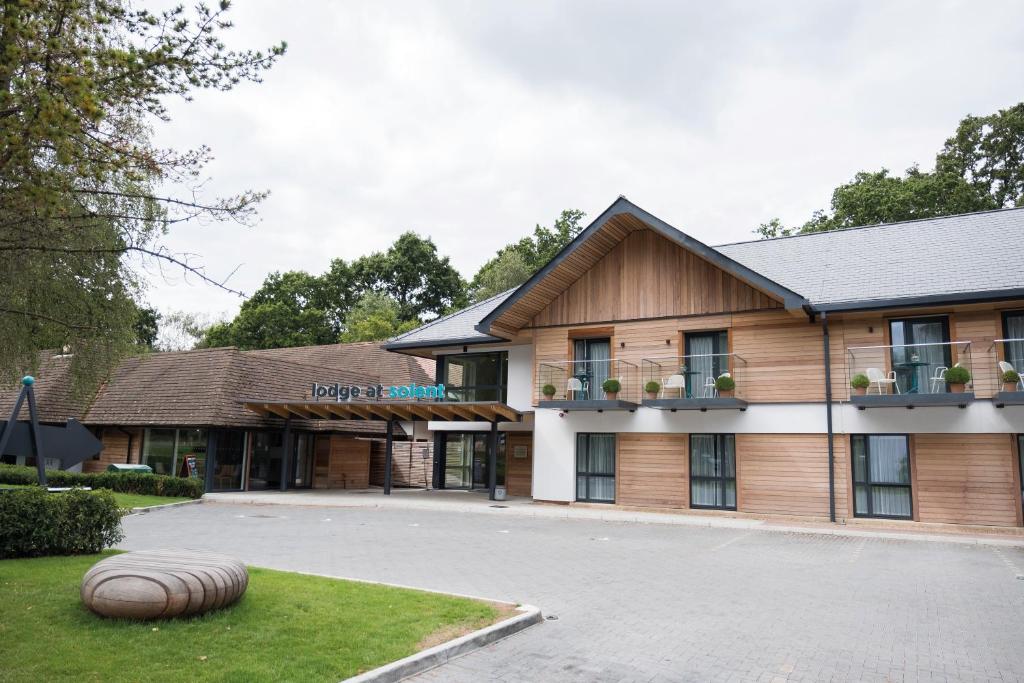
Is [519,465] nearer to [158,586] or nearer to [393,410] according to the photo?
[393,410]

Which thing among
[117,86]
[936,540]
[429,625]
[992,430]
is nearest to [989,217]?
[992,430]

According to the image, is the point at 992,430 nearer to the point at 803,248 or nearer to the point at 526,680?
the point at 803,248

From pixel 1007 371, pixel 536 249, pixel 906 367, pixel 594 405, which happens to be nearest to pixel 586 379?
pixel 594 405

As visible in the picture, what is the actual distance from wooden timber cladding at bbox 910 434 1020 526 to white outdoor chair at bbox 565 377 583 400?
824cm

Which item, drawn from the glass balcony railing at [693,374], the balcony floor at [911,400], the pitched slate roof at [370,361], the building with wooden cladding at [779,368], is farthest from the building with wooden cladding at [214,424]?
the balcony floor at [911,400]

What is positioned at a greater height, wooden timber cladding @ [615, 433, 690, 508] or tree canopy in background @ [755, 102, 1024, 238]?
tree canopy in background @ [755, 102, 1024, 238]

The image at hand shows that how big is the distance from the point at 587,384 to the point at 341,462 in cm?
1154

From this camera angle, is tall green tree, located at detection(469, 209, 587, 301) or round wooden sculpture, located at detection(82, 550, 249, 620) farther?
tall green tree, located at detection(469, 209, 587, 301)

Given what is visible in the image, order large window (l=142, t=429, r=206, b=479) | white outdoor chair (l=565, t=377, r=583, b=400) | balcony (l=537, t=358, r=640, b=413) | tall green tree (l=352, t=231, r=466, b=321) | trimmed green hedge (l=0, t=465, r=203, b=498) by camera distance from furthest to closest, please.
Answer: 1. tall green tree (l=352, t=231, r=466, b=321)
2. large window (l=142, t=429, r=206, b=479)
3. trimmed green hedge (l=0, t=465, r=203, b=498)
4. white outdoor chair (l=565, t=377, r=583, b=400)
5. balcony (l=537, t=358, r=640, b=413)

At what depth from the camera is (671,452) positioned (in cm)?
1969

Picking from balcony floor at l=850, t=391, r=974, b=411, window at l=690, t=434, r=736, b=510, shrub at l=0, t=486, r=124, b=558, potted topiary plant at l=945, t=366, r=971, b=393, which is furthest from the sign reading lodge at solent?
potted topiary plant at l=945, t=366, r=971, b=393

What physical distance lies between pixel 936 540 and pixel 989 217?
1016 centimetres

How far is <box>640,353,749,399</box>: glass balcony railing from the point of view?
62.0 ft

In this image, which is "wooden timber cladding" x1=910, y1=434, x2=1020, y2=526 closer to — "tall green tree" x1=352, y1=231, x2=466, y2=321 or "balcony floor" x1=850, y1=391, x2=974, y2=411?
"balcony floor" x1=850, y1=391, x2=974, y2=411
